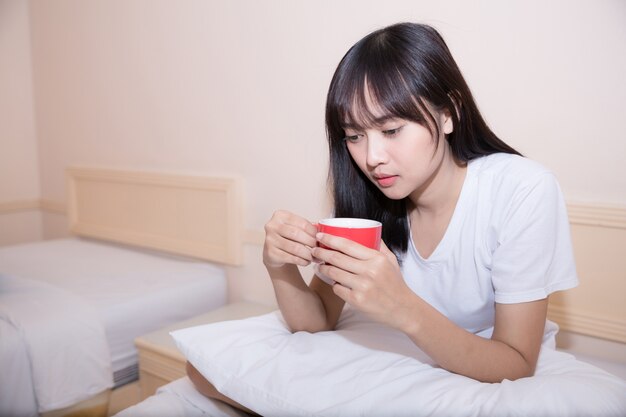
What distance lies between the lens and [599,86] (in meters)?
1.40

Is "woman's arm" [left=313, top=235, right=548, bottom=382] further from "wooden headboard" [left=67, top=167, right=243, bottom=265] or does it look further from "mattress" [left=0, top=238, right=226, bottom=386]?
"wooden headboard" [left=67, top=167, right=243, bottom=265]

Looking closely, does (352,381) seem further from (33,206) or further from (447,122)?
(33,206)

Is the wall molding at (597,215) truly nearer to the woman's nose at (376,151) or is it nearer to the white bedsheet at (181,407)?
the woman's nose at (376,151)

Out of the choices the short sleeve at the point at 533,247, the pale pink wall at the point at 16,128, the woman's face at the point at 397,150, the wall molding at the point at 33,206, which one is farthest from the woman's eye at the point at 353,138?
the pale pink wall at the point at 16,128

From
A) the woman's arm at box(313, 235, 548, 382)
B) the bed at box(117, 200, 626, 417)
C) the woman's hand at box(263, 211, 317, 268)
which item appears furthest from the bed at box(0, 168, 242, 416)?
the woman's arm at box(313, 235, 548, 382)

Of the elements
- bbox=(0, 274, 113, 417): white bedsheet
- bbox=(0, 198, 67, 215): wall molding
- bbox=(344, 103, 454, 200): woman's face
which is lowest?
bbox=(0, 274, 113, 417): white bedsheet

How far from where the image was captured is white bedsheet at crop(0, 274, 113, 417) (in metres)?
1.50

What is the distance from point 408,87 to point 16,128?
302 centimetres

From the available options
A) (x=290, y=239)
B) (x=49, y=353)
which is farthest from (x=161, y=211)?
(x=290, y=239)

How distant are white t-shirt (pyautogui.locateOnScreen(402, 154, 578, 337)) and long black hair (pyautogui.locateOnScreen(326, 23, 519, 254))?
0.26ft

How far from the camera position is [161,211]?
8.30ft

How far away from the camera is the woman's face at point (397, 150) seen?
0.99 metres

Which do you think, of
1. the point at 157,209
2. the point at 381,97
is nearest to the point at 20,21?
the point at 157,209

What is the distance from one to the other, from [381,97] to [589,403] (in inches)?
24.5
